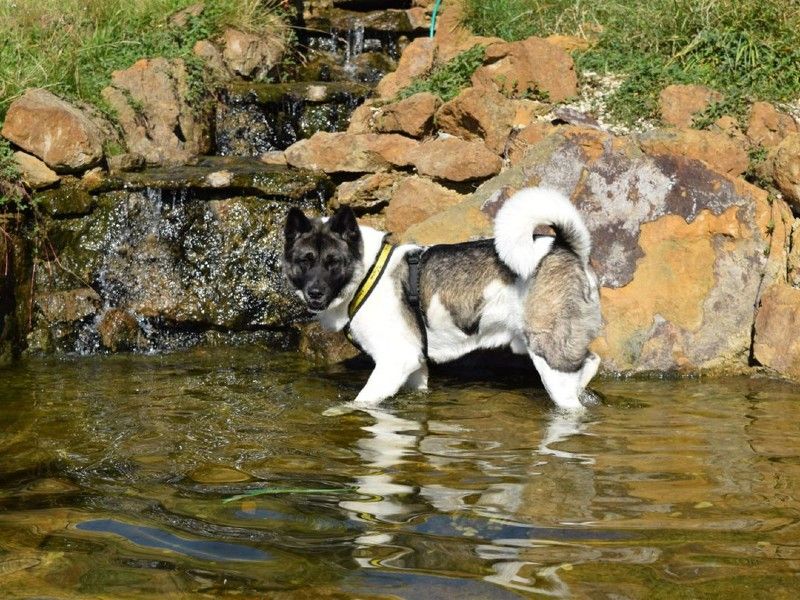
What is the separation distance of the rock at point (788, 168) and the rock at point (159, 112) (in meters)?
6.02

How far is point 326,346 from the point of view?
7402 mm

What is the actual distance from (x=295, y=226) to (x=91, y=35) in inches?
263

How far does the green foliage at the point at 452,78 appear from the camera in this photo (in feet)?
32.0

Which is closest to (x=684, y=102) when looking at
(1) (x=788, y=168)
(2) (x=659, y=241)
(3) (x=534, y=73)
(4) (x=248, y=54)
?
(3) (x=534, y=73)

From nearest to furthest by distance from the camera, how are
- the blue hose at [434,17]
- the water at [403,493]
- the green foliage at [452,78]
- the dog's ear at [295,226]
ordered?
1. the water at [403,493]
2. the dog's ear at [295,226]
3. the green foliage at [452,78]
4. the blue hose at [434,17]

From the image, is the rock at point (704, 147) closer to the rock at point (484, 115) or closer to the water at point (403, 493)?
the rock at point (484, 115)

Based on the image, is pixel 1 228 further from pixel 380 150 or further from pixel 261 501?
pixel 261 501

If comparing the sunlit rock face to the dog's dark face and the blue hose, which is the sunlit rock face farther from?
the blue hose

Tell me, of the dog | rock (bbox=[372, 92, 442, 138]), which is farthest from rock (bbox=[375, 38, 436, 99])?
the dog

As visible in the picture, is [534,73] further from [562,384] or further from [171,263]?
[562,384]

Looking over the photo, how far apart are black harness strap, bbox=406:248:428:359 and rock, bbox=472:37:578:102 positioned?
136 inches

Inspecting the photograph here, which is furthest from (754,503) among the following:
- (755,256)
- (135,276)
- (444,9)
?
(444,9)

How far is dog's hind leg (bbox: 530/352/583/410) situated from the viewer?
572cm

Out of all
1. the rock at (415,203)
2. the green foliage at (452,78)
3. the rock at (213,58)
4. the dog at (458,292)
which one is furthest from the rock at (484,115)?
the rock at (213,58)
